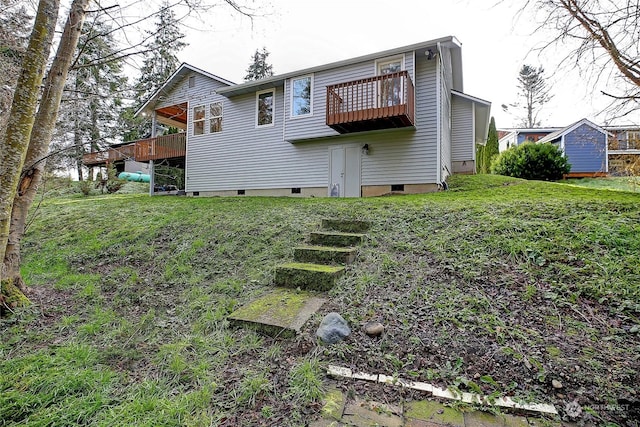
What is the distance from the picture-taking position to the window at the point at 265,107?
1116 cm

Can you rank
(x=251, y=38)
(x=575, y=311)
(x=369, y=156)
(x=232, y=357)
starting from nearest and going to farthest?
(x=232, y=357), (x=575, y=311), (x=251, y=38), (x=369, y=156)

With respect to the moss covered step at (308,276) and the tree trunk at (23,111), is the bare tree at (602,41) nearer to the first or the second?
the moss covered step at (308,276)

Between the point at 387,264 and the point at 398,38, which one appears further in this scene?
the point at 398,38

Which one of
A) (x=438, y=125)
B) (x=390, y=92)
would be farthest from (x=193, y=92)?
(x=438, y=125)

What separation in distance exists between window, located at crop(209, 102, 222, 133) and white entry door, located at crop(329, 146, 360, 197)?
5.24 m

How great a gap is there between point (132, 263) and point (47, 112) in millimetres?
2271

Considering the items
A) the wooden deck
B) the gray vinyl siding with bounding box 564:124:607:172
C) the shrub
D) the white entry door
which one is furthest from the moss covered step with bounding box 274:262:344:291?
the gray vinyl siding with bounding box 564:124:607:172

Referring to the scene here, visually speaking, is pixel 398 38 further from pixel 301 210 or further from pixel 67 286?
pixel 67 286

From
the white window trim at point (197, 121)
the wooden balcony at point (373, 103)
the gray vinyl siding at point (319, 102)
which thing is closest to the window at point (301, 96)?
the gray vinyl siding at point (319, 102)

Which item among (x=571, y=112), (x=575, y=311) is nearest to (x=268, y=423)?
(x=575, y=311)

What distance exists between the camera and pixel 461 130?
12477 mm

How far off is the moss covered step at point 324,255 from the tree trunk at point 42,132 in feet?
9.96

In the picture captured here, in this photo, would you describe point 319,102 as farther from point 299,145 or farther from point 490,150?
point 490,150

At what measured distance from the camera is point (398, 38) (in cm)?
992
